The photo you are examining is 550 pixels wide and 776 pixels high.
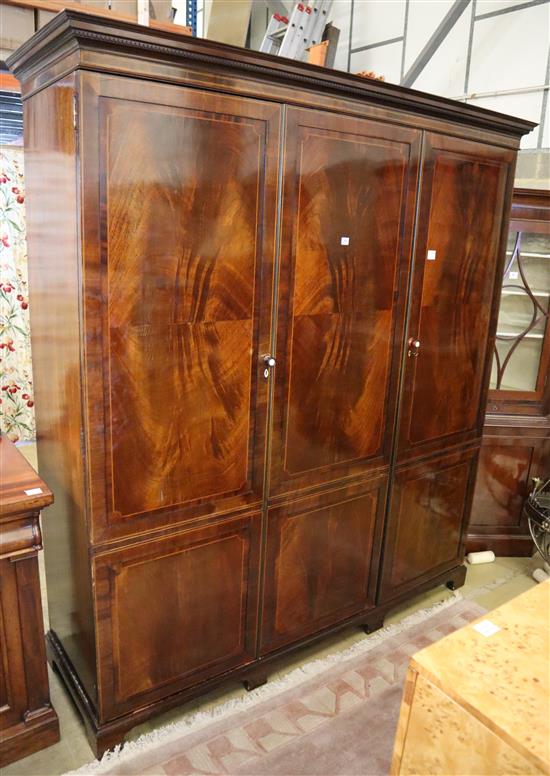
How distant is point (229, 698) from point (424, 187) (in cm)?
196

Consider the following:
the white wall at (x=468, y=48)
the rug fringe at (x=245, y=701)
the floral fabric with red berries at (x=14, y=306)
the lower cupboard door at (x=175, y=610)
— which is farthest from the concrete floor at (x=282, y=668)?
the floral fabric with red berries at (x=14, y=306)

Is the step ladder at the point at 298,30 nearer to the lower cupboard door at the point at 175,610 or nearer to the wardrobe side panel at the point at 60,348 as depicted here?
the wardrobe side panel at the point at 60,348

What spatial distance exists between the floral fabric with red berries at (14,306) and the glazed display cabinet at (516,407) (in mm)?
3047

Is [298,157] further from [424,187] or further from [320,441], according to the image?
[320,441]

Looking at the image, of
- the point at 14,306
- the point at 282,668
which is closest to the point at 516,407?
the point at 282,668

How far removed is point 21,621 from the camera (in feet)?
5.73

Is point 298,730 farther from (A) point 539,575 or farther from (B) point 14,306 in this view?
(B) point 14,306

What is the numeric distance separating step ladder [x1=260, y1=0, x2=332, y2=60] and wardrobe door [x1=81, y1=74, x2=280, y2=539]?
2.15 meters

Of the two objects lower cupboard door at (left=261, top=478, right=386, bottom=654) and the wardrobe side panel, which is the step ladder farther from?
lower cupboard door at (left=261, top=478, right=386, bottom=654)

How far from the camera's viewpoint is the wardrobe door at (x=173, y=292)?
1.52 meters

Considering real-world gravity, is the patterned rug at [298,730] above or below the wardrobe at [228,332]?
below

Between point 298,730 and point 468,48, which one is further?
point 468,48

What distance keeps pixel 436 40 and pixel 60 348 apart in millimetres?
2870

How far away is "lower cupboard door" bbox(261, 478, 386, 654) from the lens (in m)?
2.13
